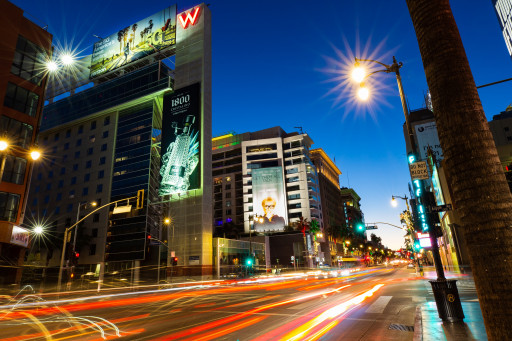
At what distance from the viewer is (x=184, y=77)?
59938 millimetres

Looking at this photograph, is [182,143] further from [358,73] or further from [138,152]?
[358,73]

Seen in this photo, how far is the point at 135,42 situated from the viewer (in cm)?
7044

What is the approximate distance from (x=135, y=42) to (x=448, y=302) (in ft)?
258

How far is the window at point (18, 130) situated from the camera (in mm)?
31656

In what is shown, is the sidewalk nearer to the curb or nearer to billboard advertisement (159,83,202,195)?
the curb

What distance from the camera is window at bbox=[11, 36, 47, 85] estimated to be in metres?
34.1

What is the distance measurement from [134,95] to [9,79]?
38765mm

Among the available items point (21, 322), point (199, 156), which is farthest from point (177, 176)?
point (21, 322)

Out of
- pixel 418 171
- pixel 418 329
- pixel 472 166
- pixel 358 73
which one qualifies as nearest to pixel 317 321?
pixel 418 329

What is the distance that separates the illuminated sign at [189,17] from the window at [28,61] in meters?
32.6

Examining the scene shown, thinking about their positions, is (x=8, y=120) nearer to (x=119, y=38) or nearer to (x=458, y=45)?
(x=458, y=45)

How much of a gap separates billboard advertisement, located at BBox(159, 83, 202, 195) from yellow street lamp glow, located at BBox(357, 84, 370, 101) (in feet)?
138

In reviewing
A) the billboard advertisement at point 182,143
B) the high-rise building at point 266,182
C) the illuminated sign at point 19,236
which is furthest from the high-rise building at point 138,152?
the high-rise building at point 266,182

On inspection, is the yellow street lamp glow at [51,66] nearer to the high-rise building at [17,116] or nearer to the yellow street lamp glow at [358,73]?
the high-rise building at [17,116]
